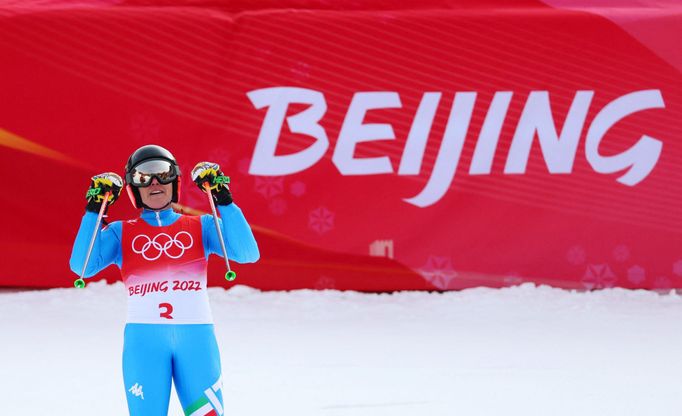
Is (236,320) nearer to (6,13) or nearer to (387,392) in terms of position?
(387,392)

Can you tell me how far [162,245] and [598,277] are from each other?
380cm

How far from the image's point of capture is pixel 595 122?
18.0ft

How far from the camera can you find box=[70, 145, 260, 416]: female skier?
7.67 ft

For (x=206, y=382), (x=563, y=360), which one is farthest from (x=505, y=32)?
(x=206, y=382)

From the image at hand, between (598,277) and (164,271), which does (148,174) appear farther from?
(598,277)

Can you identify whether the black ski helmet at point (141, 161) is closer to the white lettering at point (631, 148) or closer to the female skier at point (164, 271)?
the female skier at point (164, 271)

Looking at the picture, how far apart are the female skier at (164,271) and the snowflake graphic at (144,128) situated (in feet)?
9.66

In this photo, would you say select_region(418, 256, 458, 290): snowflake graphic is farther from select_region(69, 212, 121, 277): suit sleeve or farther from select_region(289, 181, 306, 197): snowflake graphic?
select_region(69, 212, 121, 277): suit sleeve

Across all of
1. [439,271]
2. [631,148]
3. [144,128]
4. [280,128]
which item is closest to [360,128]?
[280,128]

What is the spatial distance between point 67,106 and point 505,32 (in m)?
2.79

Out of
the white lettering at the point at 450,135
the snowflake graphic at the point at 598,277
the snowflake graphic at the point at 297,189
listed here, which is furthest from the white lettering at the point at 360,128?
the snowflake graphic at the point at 598,277

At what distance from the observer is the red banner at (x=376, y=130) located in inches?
211

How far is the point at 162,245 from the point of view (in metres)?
2.43

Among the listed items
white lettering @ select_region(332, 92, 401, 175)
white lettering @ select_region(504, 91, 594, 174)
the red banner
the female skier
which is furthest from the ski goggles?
white lettering @ select_region(504, 91, 594, 174)
